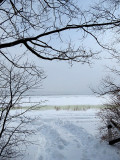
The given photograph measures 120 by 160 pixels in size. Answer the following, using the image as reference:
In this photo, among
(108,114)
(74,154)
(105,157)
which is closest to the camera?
(105,157)

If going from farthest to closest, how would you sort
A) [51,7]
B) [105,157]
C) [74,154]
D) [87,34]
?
[74,154] → [105,157] → [87,34] → [51,7]

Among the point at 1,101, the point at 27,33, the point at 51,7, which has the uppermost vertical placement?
the point at 51,7

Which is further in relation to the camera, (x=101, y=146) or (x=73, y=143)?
(x=73, y=143)

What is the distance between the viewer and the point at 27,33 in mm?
2707

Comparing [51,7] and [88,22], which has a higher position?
[51,7]

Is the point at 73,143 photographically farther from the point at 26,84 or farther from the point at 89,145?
the point at 26,84

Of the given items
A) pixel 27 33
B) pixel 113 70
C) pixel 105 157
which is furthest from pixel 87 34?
pixel 105 157

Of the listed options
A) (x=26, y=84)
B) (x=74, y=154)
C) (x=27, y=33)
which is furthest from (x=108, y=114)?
(x=27, y=33)

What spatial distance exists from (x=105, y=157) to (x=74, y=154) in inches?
43.6

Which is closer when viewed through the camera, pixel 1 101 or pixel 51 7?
pixel 51 7

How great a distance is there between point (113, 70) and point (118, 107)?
175cm

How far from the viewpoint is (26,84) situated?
3695 mm

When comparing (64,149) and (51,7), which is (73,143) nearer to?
(64,149)

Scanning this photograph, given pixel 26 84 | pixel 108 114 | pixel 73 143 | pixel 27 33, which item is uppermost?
pixel 27 33
